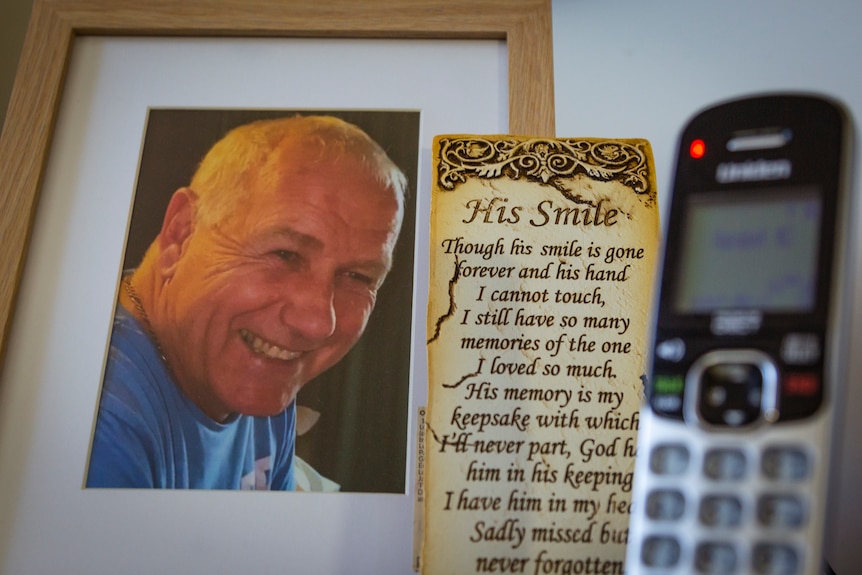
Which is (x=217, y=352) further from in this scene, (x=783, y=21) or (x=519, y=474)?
(x=783, y=21)

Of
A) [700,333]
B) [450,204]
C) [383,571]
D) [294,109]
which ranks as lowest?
[383,571]

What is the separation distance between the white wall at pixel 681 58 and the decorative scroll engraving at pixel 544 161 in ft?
0.23

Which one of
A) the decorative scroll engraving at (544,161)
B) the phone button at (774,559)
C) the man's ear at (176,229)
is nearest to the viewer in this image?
the phone button at (774,559)

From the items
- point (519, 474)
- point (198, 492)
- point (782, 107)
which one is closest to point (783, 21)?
point (782, 107)

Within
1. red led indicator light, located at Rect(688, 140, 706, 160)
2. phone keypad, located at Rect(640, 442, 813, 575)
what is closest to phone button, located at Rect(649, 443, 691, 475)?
phone keypad, located at Rect(640, 442, 813, 575)

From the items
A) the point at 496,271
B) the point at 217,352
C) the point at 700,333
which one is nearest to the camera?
the point at 700,333

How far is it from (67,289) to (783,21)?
58cm

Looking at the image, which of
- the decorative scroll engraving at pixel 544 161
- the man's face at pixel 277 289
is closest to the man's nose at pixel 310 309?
the man's face at pixel 277 289

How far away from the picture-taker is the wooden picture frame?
1.84 ft

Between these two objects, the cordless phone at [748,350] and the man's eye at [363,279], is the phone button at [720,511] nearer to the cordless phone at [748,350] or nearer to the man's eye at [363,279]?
the cordless phone at [748,350]

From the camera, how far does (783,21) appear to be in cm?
57

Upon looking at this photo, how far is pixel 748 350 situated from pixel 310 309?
1.05 feet

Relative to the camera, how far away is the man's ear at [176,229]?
560 mm

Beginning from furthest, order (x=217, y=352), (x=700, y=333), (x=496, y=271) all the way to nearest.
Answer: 1. (x=217, y=352)
2. (x=496, y=271)
3. (x=700, y=333)
